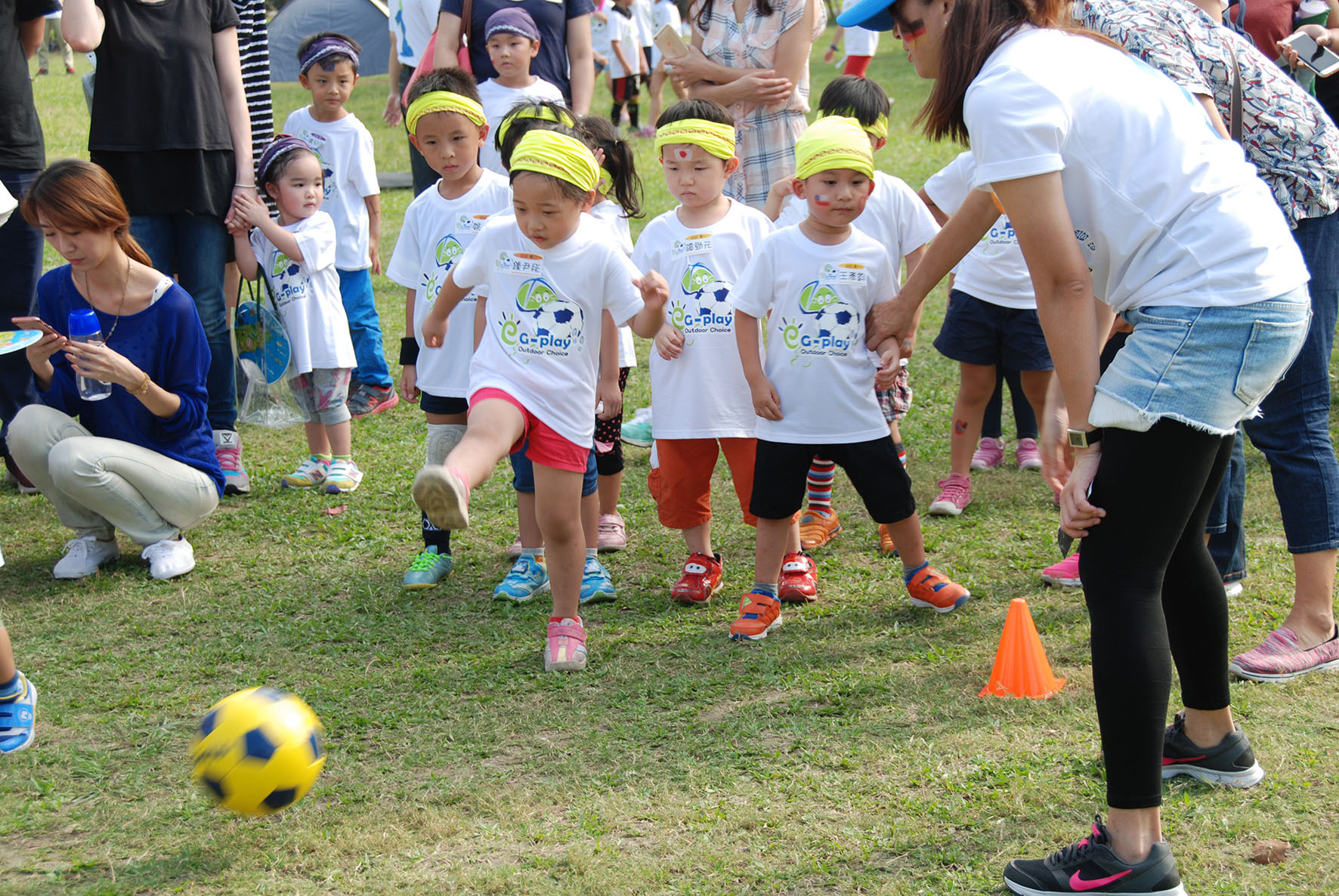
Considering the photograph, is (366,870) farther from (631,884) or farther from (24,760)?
(24,760)

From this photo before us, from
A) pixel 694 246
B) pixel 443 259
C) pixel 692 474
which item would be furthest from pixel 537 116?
pixel 692 474

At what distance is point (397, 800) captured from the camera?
10.3 ft

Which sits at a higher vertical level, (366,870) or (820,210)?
(820,210)

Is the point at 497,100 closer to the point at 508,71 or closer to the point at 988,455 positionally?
the point at 508,71

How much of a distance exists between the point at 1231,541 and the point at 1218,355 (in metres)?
1.89

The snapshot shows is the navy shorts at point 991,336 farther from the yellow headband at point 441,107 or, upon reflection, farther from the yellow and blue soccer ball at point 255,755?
the yellow and blue soccer ball at point 255,755

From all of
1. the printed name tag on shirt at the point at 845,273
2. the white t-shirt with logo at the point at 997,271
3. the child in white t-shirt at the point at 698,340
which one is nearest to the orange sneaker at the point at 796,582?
the child in white t-shirt at the point at 698,340

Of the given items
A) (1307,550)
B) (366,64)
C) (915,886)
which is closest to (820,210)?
(1307,550)

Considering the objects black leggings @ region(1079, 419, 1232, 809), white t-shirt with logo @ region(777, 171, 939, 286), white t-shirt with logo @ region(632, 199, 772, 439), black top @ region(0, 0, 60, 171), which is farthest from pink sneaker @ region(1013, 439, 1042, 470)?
black top @ region(0, 0, 60, 171)

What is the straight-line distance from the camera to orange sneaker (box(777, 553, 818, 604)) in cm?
439

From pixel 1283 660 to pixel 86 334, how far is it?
4240 mm

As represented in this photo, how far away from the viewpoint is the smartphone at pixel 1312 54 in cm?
461

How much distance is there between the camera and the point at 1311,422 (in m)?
3.59

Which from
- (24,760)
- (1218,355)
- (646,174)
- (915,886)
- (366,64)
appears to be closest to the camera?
(1218,355)
